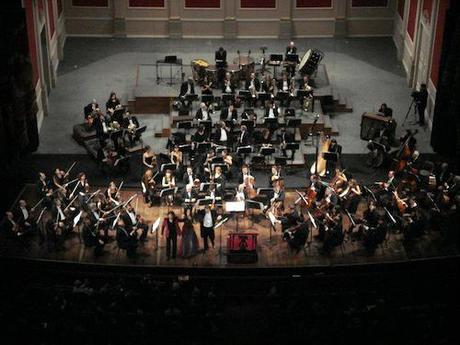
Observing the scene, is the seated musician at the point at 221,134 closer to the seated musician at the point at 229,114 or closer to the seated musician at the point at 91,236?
the seated musician at the point at 229,114

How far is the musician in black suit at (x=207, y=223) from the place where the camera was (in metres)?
23.8

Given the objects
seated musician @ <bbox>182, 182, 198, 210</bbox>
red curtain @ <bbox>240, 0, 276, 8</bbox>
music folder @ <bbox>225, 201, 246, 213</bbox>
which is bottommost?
music folder @ <bbox>225, 201, 246, 213</bbox>

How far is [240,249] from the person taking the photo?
2383 cm

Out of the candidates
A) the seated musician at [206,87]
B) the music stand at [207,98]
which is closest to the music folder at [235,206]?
the music stand at [207,98]

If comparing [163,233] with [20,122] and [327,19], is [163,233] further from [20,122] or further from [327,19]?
[327,19]

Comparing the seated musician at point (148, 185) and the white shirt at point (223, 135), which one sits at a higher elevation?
the white shirt at point (223, 135)

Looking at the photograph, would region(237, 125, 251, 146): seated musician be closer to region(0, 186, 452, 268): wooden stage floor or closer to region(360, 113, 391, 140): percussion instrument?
region(0, 186, 452, 268): wooden stage floor

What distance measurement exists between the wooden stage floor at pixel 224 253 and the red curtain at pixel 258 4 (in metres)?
12.1

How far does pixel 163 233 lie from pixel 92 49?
1212cm

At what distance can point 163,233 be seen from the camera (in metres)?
24.6

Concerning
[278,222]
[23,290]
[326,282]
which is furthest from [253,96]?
[23,290]

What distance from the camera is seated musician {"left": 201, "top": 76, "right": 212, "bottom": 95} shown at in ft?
95.5

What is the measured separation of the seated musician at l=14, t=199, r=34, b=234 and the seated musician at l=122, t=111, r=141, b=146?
4473mm

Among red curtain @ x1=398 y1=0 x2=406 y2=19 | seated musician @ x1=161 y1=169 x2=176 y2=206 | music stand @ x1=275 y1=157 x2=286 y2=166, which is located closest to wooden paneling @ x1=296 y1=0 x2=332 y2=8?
red curtain @ x1=398 y1=0 x2=406 y2=19
